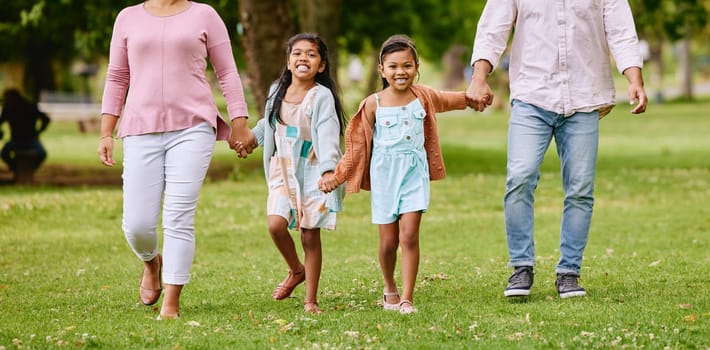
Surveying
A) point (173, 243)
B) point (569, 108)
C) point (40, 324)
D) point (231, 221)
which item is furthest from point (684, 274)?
point (231, 221)

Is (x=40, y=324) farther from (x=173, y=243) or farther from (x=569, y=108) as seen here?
(x=569, y=108)

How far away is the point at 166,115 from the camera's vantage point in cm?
688

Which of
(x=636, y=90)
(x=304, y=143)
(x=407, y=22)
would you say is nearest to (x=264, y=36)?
(x=304, y=143)

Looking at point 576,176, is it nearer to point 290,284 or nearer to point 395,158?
point 395,158

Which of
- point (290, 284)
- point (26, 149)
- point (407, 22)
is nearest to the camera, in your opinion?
point (290, 284)

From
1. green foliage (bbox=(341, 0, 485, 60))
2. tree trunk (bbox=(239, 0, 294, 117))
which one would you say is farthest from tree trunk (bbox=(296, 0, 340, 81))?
green foliage (bbox=(341, 0, 485, 60))

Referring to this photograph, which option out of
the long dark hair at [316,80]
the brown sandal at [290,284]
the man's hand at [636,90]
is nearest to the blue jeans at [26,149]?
the brown sandal at [290,284]

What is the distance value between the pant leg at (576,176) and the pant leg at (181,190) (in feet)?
7.33

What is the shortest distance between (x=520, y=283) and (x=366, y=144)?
51.5 inches

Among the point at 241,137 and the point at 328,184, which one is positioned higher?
the point at 241,137

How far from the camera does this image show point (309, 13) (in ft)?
74.2

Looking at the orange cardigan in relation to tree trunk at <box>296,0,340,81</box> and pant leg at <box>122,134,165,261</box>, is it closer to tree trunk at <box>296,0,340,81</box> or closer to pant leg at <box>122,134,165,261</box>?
pant leg at <box>122,134,165,261</box>

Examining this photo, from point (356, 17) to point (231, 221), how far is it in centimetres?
1610

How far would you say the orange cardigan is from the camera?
23.5ft
